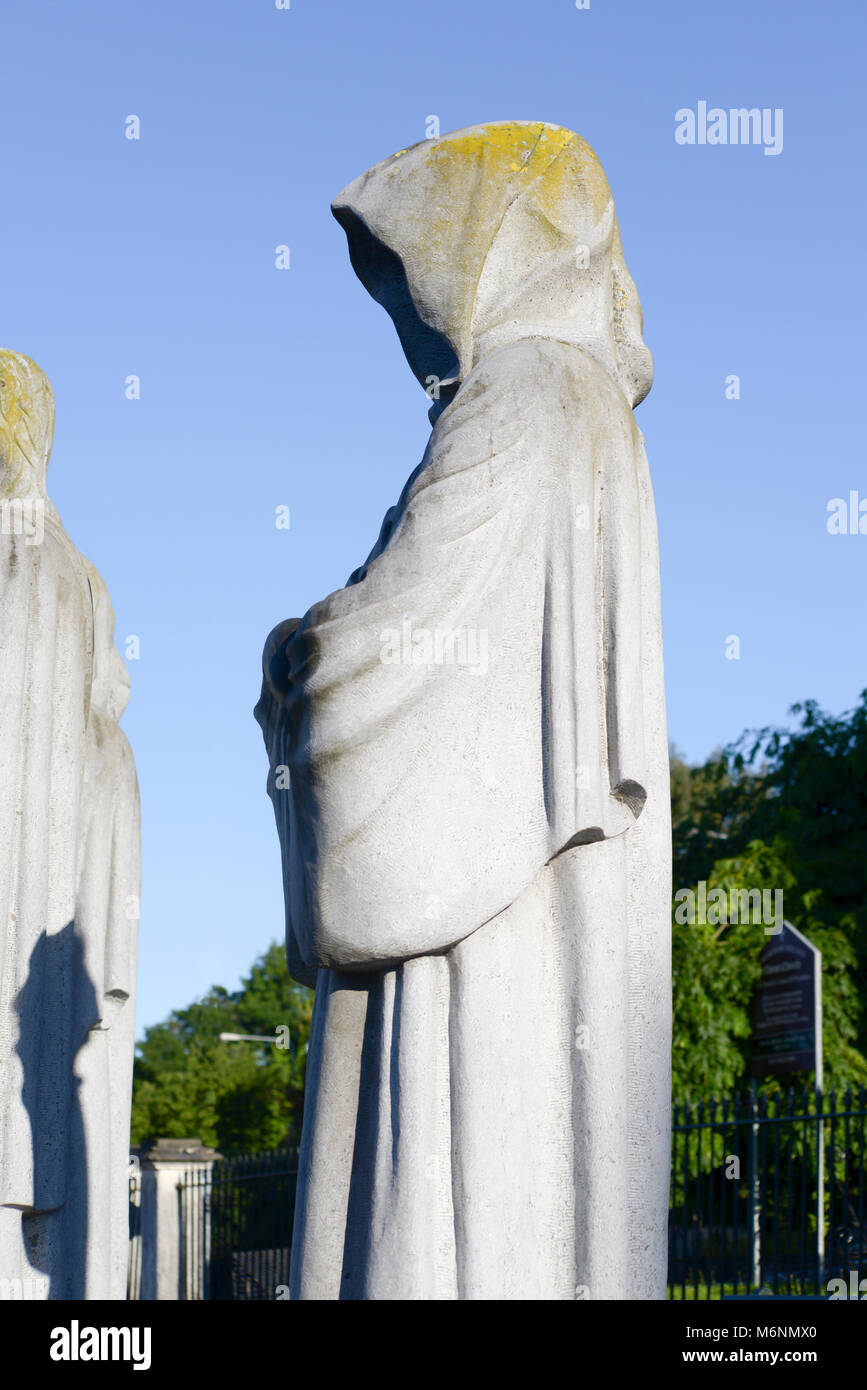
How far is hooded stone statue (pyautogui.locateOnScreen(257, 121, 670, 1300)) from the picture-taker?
4020 millimetres

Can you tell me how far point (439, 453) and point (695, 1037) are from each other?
80.1 ft

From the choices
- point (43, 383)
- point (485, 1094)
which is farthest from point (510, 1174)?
point (43, 383)

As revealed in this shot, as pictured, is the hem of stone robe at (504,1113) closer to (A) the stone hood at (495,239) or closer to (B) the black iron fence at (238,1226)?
(A) the stone hood at (495,239)

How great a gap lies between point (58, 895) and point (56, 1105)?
77 cm

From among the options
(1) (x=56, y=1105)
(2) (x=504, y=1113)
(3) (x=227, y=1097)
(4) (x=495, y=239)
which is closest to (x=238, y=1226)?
(1) (x=56, y=1105)

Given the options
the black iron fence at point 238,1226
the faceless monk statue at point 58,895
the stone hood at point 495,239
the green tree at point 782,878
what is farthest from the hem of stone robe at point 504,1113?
the green tree at point 782,878

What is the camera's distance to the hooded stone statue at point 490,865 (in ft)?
13.2

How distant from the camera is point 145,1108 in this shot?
2087 inches

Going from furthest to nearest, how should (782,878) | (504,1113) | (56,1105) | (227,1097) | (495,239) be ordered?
1. (227,1097)
2. (782,878)
3. (56,1105)
4. (495,239)
5. (504,1113)

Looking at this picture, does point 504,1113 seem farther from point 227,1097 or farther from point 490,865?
point 227,1097

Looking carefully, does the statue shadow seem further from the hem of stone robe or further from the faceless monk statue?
the hem of stone robe

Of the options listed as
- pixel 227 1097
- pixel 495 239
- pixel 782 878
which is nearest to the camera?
pixel 495 239

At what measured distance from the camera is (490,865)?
13.4 ft
